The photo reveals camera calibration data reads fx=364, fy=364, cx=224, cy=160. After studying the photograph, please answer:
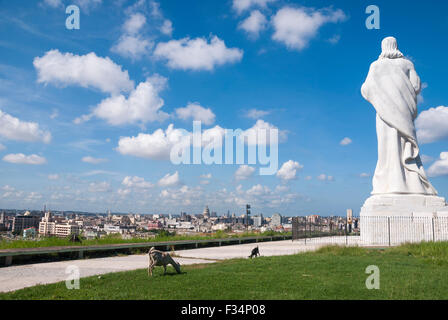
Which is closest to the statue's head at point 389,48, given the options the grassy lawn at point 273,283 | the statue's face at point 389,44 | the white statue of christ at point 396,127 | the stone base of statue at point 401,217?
the statue's face at point 389,44

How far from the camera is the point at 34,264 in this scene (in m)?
12.2

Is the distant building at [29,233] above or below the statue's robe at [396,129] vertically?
below

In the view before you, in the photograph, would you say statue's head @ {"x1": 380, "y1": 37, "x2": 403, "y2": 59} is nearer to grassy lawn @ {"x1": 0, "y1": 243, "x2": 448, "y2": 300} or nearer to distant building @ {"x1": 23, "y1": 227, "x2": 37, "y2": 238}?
grassy lawn @ {"x1": 0, "y1": 243, "x2": 448, "y2": 300}

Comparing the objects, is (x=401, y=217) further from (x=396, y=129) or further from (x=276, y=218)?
(x=276, y=218)

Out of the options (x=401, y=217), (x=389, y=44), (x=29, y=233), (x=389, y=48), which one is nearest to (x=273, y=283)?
(x=29, y=233)

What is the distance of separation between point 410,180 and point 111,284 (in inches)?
680

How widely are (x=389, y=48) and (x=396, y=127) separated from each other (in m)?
4.88

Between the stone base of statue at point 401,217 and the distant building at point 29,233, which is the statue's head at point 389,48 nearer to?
the stone base of statue at point 401,217

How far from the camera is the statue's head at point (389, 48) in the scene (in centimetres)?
2080

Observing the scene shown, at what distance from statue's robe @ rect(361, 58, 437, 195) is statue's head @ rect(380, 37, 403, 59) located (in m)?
0.38

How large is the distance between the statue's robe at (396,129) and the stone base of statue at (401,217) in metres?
0.55

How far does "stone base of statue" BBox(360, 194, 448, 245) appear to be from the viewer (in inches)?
730

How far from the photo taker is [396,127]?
1973 cm
